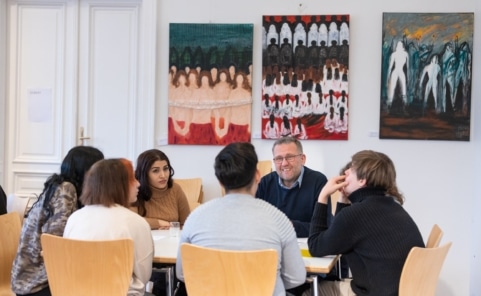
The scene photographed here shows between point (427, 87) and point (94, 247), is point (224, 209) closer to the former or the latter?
point (94, 247)

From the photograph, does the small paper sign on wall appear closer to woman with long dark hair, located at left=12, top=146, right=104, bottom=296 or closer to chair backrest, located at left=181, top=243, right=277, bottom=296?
woman with long dark hair, located at left=12, top=146, right=104, bottom=296

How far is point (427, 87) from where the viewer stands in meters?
4.47

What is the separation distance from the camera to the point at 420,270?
220 centimetres

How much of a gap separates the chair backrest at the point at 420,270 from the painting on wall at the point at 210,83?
8.41ft

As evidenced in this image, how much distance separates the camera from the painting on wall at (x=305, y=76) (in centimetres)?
455

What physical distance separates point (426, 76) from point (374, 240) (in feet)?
8.54

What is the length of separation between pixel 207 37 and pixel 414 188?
88.6 inches

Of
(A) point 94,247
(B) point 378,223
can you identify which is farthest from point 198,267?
(B) point 378,223

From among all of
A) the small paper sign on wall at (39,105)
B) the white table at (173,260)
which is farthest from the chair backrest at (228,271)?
the small paper sign on wall at (39,105)

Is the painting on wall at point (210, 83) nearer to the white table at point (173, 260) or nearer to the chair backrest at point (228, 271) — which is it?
the white table at point (173, 260)

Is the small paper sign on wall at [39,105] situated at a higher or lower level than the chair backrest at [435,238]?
higher

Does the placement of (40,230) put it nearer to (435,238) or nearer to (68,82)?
(435,238)

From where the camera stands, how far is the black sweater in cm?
228

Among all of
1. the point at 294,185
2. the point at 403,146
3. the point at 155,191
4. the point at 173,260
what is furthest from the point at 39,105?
the point at 403,146
